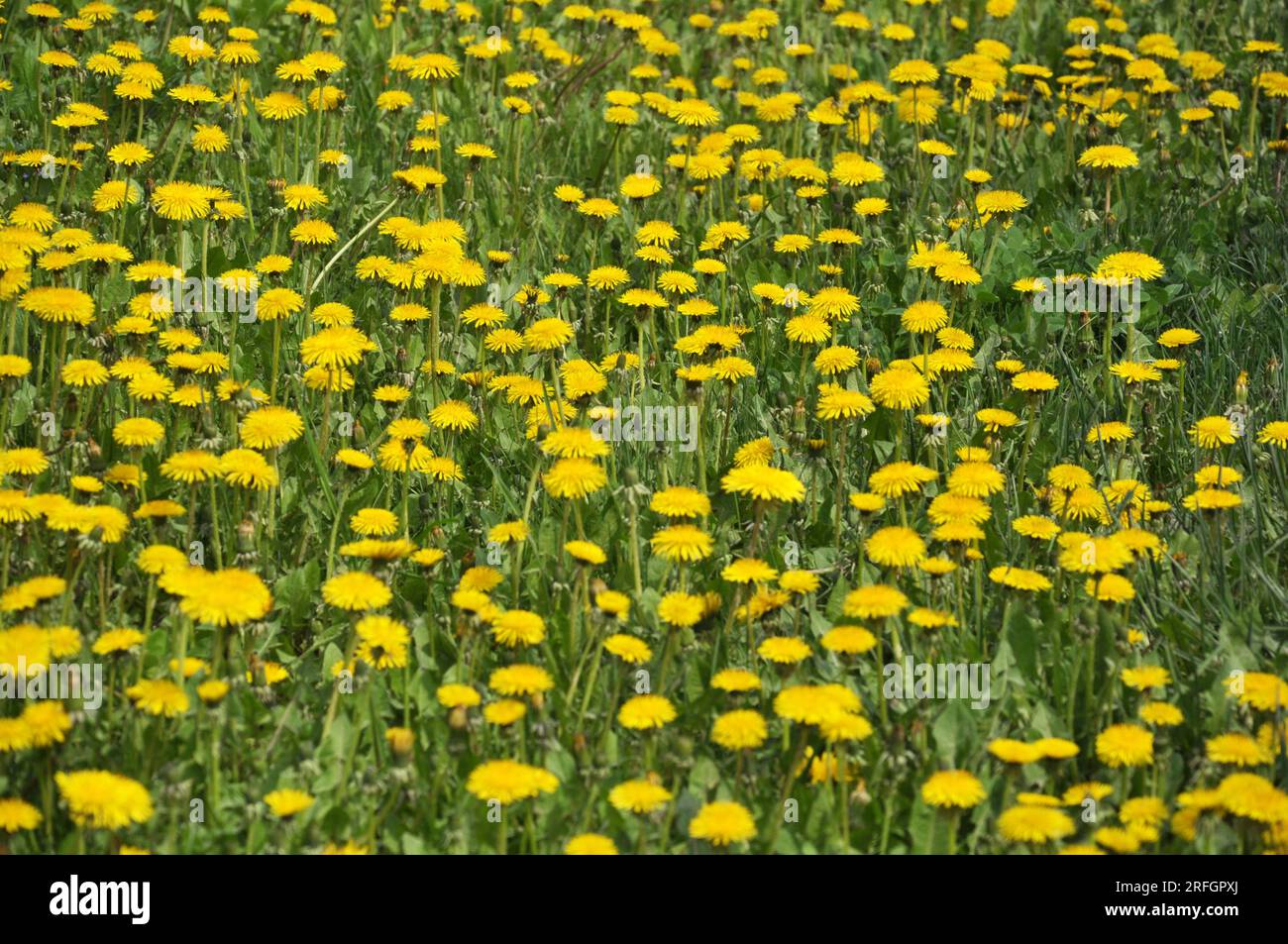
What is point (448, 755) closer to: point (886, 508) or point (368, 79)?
point (886, 508)

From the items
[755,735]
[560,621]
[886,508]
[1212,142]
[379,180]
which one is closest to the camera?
[755,735]

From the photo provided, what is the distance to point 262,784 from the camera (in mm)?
3172

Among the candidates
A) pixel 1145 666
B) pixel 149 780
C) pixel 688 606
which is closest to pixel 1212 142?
pixel 1145 666

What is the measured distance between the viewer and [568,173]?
614cm

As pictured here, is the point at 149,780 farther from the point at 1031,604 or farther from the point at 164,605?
the point at 1031,604

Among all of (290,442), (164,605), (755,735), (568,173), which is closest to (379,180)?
(568,173)

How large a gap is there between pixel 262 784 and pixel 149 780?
0.21m

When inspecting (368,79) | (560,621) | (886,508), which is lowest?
(560,621)

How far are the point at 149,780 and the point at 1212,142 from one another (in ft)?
15.9

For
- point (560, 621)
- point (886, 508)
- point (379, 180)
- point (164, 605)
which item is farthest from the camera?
point (379, 180)

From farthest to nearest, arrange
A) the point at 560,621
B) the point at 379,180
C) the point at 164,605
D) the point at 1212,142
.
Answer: the point at 1212,142 → the point at 379,180 → the point at 164,605 → the point at 560,621

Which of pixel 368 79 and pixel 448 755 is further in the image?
pixel 368 79

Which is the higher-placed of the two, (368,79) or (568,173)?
(368,79)

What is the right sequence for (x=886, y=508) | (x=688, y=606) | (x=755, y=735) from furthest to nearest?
(x=886, y=508) → (x=688, y=606) → (x=755, y=735)
